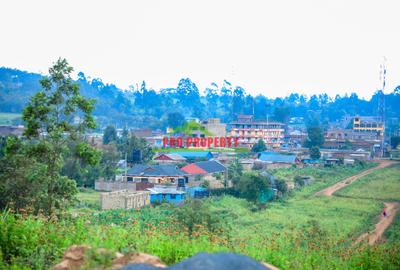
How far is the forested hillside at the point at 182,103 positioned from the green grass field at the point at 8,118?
7.86ft

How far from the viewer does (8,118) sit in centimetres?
5662

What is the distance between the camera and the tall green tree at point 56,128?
10211mm

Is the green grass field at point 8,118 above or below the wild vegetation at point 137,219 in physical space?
above

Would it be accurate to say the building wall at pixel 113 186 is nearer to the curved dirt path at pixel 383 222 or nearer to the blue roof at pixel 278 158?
the curved dirt path at pixel 383 222

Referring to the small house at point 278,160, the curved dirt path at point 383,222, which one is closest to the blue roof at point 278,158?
the small house at point 278,160

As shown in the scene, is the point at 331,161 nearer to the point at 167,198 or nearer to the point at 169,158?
the point at 169,158

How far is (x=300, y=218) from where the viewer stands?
18.8 metres

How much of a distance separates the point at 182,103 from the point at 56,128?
71.3 metres

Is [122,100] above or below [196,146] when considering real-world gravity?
above

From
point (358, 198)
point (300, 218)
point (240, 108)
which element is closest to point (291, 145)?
point (240, 108)

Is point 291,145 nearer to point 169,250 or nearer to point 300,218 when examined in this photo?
point 300,218

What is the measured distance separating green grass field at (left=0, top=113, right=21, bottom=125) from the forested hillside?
7.86ft

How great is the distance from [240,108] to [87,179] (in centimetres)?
4688

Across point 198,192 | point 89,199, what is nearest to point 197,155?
point 198,192
